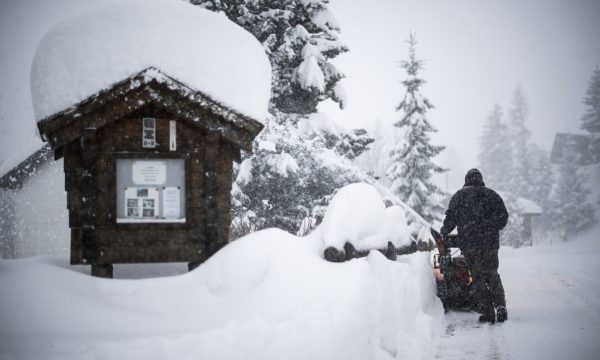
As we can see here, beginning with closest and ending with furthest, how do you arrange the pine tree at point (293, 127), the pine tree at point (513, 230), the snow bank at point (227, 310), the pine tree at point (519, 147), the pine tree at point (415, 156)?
the snow bank at point (227, 310) → the pine tree at point (293, 127) → the pine tree at point (415, 156) → the pine tree at point (513, 230) → the pine tree at point (519, 147)

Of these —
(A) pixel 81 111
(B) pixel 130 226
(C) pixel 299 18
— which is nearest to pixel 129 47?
(A) pixel 81 111

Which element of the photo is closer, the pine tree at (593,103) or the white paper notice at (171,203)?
the white paper notice at (171,203)

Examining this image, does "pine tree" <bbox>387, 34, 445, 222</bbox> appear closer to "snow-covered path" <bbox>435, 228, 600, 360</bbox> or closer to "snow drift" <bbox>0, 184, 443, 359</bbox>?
"snow-covered path" <bbox>435, 228, 600, 360</bbox>

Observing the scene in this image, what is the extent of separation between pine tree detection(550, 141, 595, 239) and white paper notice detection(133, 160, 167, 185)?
4735 cm

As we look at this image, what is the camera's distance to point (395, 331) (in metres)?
4.96

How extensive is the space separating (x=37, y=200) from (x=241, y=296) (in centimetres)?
1762

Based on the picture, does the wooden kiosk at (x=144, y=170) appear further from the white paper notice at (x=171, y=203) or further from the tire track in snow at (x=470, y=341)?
the tire track in snow at (x=470, y=341)

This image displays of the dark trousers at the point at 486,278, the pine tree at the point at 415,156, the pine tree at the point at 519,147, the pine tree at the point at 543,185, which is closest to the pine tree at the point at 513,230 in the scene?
the pine tree at the point at 519,147

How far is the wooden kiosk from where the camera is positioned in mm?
5004

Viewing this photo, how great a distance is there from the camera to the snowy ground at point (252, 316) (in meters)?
3.49

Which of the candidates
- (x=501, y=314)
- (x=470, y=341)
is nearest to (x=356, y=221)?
(x=470, y=341)

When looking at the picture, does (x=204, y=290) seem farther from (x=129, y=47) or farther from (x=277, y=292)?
(x=129, y=47)

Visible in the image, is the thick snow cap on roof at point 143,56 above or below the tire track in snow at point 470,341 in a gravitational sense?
above

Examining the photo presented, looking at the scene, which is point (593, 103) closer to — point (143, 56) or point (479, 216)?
point (479, 216)
